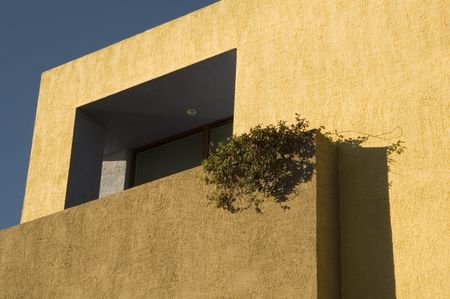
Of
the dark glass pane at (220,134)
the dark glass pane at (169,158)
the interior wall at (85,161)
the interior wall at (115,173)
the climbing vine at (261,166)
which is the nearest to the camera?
the climbing vine at (261,166)

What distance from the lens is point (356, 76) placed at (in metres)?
11.7

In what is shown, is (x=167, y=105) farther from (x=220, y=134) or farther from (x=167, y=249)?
(x=167, y=249)

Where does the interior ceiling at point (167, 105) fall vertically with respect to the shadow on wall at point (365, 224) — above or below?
above

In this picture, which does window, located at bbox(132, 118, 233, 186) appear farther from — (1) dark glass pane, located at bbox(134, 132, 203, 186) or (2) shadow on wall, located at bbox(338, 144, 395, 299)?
(2) shadow on wall, located at bbox(338, 144, 395, 299)

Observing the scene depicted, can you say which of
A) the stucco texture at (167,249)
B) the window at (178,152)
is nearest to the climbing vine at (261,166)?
the stucco texture at (167,249)

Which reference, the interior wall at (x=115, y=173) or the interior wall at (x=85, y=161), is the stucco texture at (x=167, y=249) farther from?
the interior wall at (x=115, y=173)

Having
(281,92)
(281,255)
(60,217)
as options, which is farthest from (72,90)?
(281,255)

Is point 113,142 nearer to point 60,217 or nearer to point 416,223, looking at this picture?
point 60,217

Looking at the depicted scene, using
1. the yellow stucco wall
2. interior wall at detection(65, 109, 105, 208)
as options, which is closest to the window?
interior wall at detection(65, 109, 105, 208)

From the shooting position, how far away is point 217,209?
10828 millimetres

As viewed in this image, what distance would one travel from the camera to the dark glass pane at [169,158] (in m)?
16.4

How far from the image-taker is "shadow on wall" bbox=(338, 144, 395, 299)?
10250 mm

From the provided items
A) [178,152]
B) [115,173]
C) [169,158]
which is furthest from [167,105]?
[115,173]

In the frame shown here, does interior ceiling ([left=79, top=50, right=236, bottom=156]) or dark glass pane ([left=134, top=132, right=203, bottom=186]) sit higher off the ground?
interior ceiling ([left=79, top=50, right=236, bottom=156])
